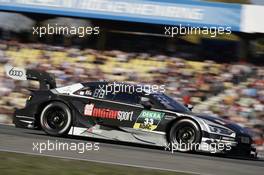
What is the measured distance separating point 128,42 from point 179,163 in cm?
1242

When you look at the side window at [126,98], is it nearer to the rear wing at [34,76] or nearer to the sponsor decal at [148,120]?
the sponsor decal at [148,120]

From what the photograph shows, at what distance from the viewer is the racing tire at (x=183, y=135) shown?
10.5 metres

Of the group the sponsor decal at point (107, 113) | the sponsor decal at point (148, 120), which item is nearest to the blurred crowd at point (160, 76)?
the sponsor decal at point (148, 120)

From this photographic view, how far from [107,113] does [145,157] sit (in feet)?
6.86

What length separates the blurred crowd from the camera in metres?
16.2

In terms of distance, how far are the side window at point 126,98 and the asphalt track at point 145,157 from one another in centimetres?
86

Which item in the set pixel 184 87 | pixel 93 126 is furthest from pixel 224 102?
pixel 93 126

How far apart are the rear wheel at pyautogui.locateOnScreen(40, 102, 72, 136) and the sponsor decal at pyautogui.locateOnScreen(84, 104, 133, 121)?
0.40 meters

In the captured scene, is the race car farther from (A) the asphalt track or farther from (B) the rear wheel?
(A) the asphalt track

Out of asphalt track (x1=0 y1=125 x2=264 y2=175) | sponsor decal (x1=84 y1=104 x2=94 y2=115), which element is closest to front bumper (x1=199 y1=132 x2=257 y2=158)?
asphalt track (x1=0 y1=125 x2=264 y2=175)

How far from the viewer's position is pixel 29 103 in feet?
38.5

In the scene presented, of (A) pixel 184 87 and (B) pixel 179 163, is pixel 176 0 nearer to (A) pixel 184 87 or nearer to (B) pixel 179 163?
(A) pixel 184 87

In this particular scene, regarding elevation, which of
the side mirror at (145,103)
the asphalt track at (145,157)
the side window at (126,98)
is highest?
the side window at (126,98)

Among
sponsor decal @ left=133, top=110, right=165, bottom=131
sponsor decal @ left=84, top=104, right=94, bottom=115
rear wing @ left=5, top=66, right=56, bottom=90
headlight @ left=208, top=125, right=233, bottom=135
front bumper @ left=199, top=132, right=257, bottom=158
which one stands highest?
rear wing @ left=5, top=66, right=56, bottom=90
